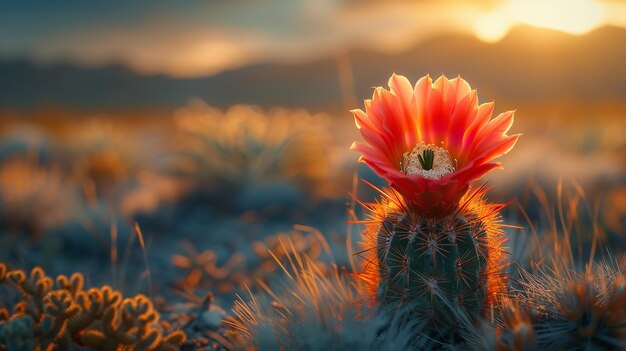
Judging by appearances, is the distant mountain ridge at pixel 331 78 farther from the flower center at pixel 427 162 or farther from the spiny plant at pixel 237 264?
the flower center at pixel 427 162

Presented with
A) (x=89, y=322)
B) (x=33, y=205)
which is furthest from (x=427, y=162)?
(x=33, y=205)

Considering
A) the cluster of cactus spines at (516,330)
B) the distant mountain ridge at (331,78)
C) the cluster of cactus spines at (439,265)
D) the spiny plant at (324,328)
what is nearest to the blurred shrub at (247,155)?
the spiny plant at (324,328)

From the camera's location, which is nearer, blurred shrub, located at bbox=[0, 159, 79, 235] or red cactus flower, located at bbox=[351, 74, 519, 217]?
red cactus flower, located at bbox=[351, 74, 519, 217]

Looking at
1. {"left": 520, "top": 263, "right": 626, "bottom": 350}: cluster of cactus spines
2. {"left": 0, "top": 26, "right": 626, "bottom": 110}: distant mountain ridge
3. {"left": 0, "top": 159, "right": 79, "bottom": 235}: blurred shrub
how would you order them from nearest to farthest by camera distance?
{"left": 520, "top": 263, "right": 626, "bottom": 350}: cluster of cactus spines
{"left": 0, "top": 159, "right": 79, "bottom": 235}: blurred shrub
{"left": 0, "top": 26, "right": 626, "bottom": 110}: distant mountain ridge

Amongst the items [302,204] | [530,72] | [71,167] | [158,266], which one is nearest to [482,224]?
[158,266]

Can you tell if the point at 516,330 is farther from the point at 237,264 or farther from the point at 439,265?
the point at 237,264

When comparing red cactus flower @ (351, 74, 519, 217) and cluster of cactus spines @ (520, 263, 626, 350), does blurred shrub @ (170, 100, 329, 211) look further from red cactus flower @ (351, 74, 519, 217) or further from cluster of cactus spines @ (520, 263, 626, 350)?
cluster of cactus spines @ (520, 263, 626, 350)

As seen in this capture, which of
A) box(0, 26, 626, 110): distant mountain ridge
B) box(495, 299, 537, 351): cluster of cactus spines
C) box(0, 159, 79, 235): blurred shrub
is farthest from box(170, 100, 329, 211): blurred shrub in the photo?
box(0, 26, 626, 110): distant mountain ridge
